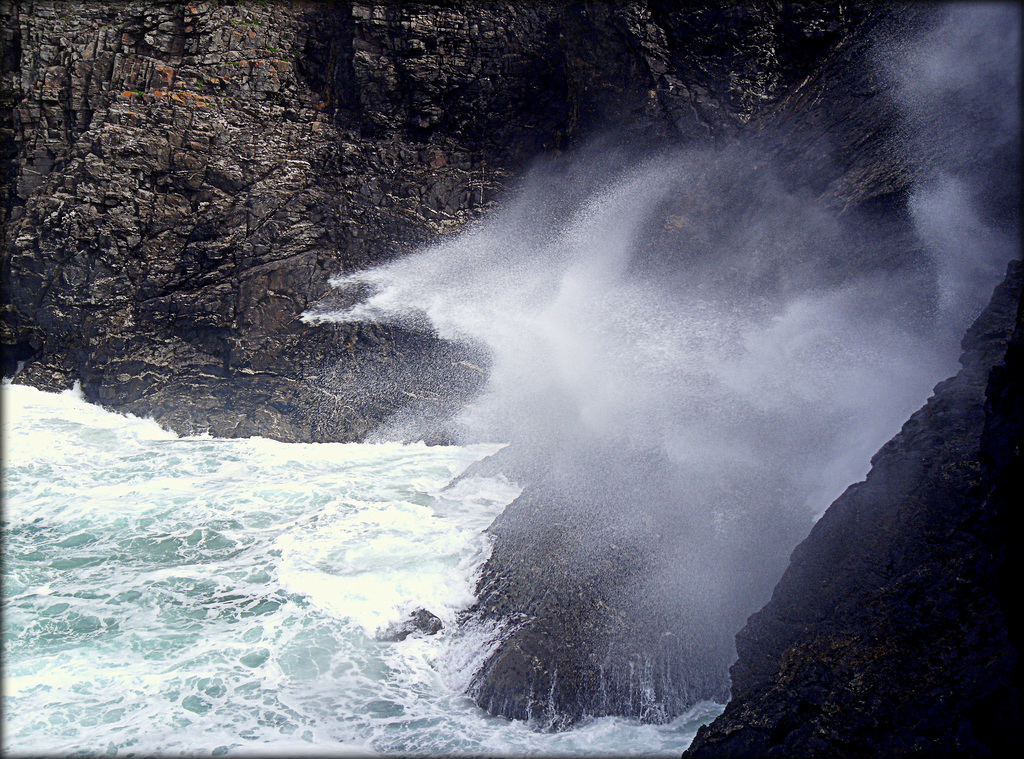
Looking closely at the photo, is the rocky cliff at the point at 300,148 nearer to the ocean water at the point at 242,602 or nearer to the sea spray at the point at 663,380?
the sea spray at the point at 663,380

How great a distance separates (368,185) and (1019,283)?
1309 centimetres

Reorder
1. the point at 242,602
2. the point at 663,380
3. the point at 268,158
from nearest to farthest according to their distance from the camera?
1. the point at 242,602
2. the point at 663,380
3. the point at 268,158

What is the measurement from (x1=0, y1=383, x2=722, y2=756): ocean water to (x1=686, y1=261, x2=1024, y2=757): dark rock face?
147 centimetres

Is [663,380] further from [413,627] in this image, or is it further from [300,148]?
[300,148]

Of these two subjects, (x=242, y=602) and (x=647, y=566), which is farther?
(x=242, y=602)

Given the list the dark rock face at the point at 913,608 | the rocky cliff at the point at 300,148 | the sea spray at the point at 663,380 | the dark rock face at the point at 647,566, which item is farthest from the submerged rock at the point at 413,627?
the rocky cliff at the point at 300,148

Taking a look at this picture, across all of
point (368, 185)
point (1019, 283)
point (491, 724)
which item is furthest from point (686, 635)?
point (368, 185)

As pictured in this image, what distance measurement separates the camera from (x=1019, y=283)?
5590 mm

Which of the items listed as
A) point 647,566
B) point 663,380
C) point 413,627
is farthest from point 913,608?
point 663,380

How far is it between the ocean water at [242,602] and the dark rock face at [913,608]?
1.47 m

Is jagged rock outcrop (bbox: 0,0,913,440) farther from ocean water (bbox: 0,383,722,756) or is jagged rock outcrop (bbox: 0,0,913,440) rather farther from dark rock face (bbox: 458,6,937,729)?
dark rock face (bbox: 458,6,937,729)

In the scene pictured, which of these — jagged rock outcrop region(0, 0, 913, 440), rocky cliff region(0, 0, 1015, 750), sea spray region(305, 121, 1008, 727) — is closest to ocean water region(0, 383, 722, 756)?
sea spray region(305, 121, 1008, 727)

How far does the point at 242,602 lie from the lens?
8148mm

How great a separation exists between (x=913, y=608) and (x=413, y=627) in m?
4.97
